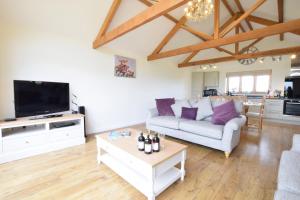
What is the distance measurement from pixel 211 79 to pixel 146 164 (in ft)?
22.1

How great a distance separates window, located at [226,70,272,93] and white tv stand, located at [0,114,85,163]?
6.56 m

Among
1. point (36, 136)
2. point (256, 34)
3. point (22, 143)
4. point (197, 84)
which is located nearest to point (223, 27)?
point (256, 34)

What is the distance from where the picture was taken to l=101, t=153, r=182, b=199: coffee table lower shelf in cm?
162

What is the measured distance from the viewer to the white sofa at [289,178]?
1011 millimetres

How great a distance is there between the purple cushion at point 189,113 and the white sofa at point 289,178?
1.84 m

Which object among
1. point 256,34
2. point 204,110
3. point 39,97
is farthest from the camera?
point 204,110

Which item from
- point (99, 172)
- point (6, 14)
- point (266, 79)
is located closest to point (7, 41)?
point (6, 14)

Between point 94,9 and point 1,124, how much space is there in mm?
2582

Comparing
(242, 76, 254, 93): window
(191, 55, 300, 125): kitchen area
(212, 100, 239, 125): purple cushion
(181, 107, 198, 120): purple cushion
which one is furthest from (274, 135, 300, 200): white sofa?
(242, 76, 254, 93): window

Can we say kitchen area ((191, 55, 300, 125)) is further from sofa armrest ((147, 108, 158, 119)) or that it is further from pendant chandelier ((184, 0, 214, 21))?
pendant chandelier ((184, 0, 214, 21))

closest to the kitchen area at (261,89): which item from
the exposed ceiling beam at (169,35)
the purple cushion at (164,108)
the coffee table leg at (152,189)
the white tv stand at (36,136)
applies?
the purple cushion at (164,108)

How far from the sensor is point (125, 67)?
4480mm

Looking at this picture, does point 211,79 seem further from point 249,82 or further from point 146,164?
point 146,164

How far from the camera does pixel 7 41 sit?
2.61 metres
